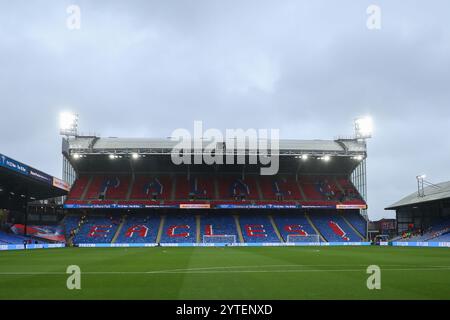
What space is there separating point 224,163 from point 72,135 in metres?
27.0

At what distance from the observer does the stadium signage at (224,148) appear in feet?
212

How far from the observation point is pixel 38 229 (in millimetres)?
65062

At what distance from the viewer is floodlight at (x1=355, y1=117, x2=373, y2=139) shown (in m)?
73.0

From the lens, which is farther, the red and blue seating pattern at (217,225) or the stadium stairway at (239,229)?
the red and blue seating pattern at (217,225)

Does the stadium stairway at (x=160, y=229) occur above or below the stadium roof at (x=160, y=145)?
below

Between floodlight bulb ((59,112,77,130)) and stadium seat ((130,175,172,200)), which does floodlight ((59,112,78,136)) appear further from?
stadium seat ((130,175,172,200))

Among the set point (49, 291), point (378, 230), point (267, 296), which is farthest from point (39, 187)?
point (378, 230)

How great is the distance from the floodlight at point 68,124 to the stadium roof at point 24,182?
11.4 m

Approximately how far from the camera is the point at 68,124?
236ft

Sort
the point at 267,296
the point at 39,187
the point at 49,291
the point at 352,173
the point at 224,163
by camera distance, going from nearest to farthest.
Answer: the point at 267,296, the point at 49,291, the point at 39,187, the point at 224,163, the point at 352,173

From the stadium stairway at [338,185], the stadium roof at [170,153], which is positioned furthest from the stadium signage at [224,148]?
the stadium stairway at [338,185]

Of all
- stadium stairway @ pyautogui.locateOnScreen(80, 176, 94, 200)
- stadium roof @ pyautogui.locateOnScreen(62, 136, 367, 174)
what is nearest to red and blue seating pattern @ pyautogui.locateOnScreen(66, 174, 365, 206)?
stadium stairway @ pyautogui.locateOnScreen(80, 176, 94, 200)

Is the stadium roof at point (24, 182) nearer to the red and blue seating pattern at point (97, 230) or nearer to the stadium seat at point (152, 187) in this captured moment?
the red and blue seating pattern at point (97, 230)
